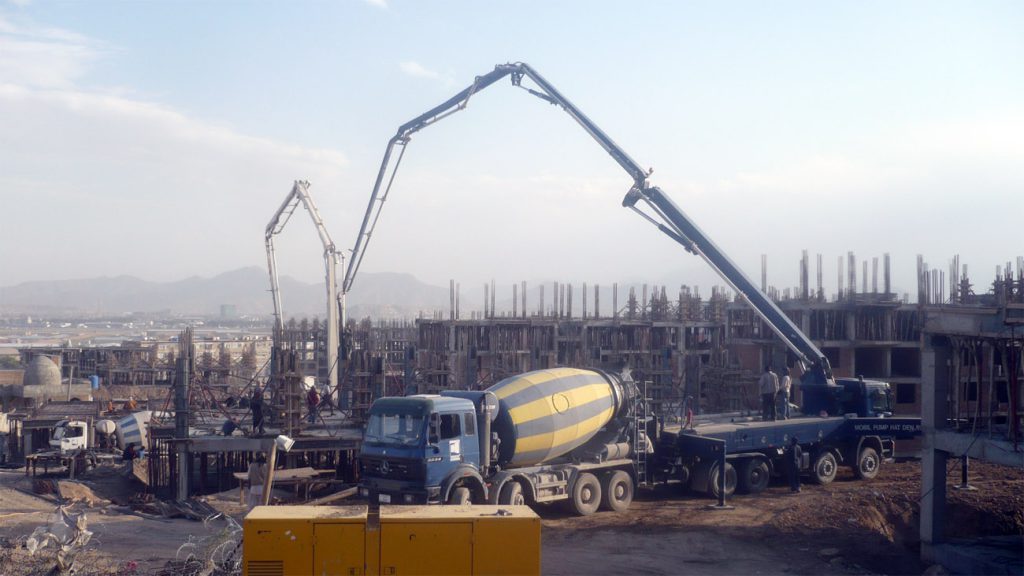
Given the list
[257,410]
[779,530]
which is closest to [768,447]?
[779,530]

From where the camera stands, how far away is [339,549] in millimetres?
11344

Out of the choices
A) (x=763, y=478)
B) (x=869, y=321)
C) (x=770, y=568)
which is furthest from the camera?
(x=869, y=321)

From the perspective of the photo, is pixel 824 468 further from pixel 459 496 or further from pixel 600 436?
pixel 459 496

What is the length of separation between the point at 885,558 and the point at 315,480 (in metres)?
13.6

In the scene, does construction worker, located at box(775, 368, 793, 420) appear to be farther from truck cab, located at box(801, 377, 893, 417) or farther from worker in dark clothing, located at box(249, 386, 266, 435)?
worker in dark clothing, located at box(249, 386, 266, 435)

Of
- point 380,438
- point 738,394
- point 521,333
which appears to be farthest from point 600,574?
point 521,333

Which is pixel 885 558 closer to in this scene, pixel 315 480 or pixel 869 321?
pixel 315 480

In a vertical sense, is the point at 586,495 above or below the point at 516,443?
below

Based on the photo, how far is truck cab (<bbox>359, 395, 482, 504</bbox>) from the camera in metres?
17.8

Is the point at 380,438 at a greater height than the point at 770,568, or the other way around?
the point at 380,438

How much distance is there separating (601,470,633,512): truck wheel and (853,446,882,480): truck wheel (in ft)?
26.8

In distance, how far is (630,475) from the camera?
22109 mm

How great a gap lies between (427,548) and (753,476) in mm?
14615

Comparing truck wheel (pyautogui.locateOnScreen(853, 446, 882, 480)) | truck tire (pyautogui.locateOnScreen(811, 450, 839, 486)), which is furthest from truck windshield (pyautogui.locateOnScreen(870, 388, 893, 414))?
truck tire (pyautogui.locateOnScreen(811, 450, 839, 486))
